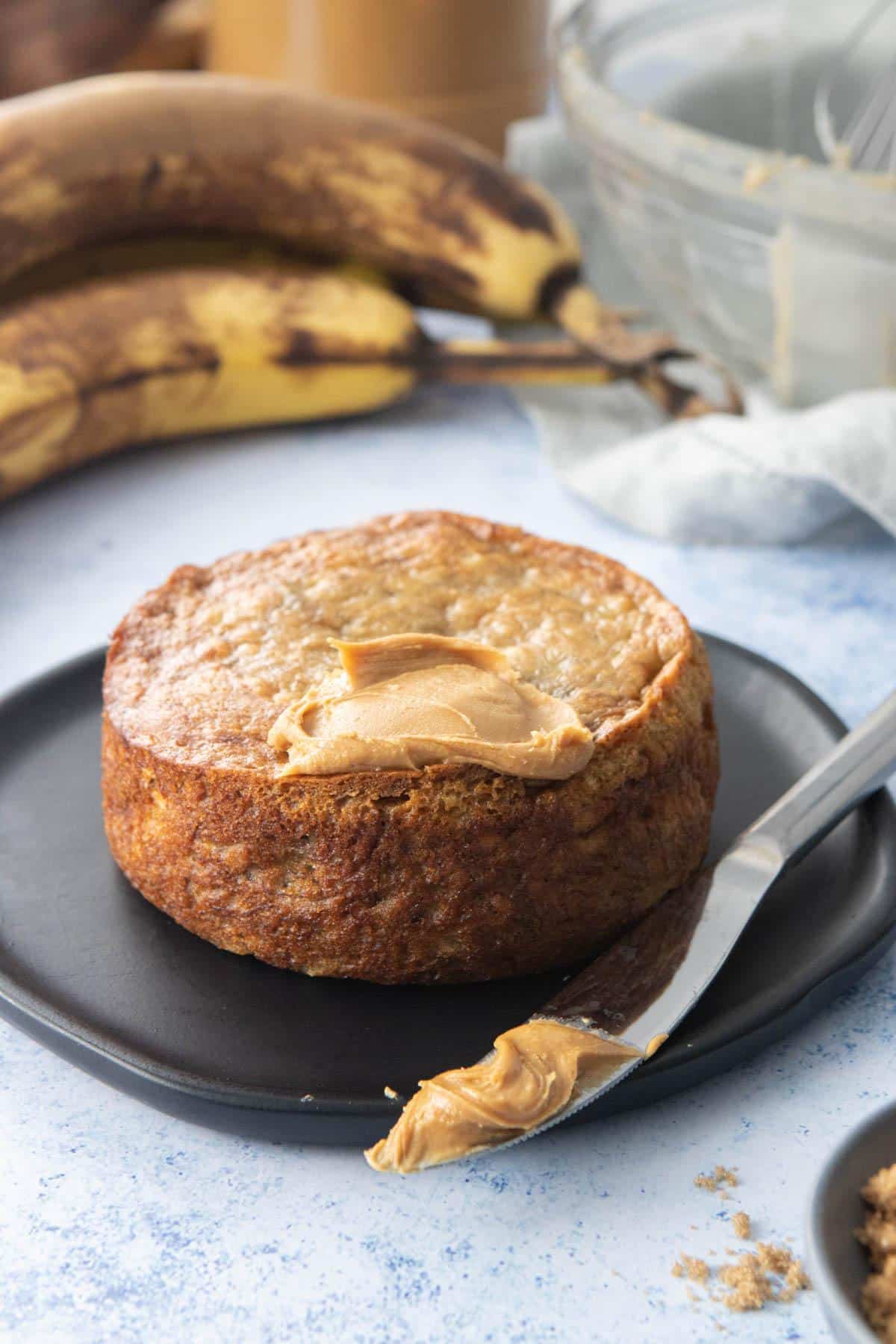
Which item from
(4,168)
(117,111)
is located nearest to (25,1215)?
(4,168)

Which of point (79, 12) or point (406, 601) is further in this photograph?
point (79, 12)

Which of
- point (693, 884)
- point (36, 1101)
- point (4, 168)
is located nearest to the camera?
point (36, 1101)

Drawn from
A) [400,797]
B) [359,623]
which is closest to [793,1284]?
[400,797]

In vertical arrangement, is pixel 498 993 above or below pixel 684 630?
below

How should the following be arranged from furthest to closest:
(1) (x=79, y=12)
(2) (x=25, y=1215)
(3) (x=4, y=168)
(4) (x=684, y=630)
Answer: (1) (x=79, y=12) < (3) (x=4, y=168) < (4) (x=684, y=630) < (2) (x=25, y=1215)

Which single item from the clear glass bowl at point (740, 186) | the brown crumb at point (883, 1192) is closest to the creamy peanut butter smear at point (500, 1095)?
the brown crumb at point (883, 1192)

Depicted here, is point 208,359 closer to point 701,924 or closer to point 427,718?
point 427,718

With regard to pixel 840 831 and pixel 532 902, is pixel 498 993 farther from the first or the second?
pixel 840 831

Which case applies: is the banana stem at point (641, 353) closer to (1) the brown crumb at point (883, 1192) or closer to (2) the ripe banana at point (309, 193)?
(2) the ripe banana at point (309, 193)
